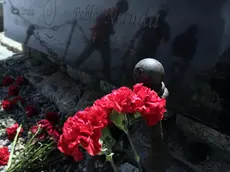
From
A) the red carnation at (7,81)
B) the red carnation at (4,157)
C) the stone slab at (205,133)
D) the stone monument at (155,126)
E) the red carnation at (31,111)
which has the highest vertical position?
the stone monument at (155,126)

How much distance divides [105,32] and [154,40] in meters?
0.72

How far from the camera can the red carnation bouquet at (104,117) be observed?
1.24 meters

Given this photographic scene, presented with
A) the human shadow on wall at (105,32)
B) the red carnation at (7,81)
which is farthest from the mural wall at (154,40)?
the red carnation at (7,81)

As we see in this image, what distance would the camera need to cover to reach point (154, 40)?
2.39m

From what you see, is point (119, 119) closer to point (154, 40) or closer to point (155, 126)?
point (155, 126)

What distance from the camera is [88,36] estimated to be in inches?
128

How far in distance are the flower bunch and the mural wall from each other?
30.6 inches

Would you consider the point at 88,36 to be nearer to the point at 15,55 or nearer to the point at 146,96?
the point at 146,96

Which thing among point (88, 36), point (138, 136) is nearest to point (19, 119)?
point (88, 36)

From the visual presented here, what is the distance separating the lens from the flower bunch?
4.06 ft

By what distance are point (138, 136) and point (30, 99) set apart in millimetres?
1914

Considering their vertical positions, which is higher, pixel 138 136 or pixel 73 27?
pixel 73 27

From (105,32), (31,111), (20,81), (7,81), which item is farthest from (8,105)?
(105,32)

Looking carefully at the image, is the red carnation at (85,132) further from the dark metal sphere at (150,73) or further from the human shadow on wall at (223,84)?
the human shadow on wall at (223,84)
